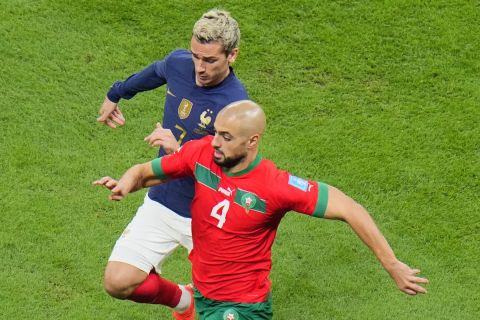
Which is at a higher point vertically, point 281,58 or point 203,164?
point 203,164

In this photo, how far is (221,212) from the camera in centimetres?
727

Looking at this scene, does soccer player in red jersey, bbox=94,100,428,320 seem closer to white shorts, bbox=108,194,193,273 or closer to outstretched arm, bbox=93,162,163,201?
outstretched arm, bbox=93,162,163,201

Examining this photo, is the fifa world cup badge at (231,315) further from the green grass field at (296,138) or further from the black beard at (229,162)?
the green grass field at (296,138)

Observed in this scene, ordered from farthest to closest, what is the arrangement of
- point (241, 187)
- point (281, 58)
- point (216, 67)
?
point (281, 58) → point (216, 67) → point (241, 187)

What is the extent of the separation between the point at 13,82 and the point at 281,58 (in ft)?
9.13

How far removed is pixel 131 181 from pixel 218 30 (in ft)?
4.06

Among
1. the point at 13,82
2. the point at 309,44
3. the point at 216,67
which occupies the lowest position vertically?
the point at 13,82

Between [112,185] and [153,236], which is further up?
[112,185]

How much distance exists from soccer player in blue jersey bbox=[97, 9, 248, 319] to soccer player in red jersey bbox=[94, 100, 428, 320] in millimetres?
316

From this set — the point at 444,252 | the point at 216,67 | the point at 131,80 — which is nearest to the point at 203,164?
the point at 216,67

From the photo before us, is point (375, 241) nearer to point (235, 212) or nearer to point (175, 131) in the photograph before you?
point (235, 212)

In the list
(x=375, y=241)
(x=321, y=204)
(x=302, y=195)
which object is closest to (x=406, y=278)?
(x=375, y=241)

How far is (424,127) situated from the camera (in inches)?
428

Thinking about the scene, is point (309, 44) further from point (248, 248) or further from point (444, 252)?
point (248, 248)
